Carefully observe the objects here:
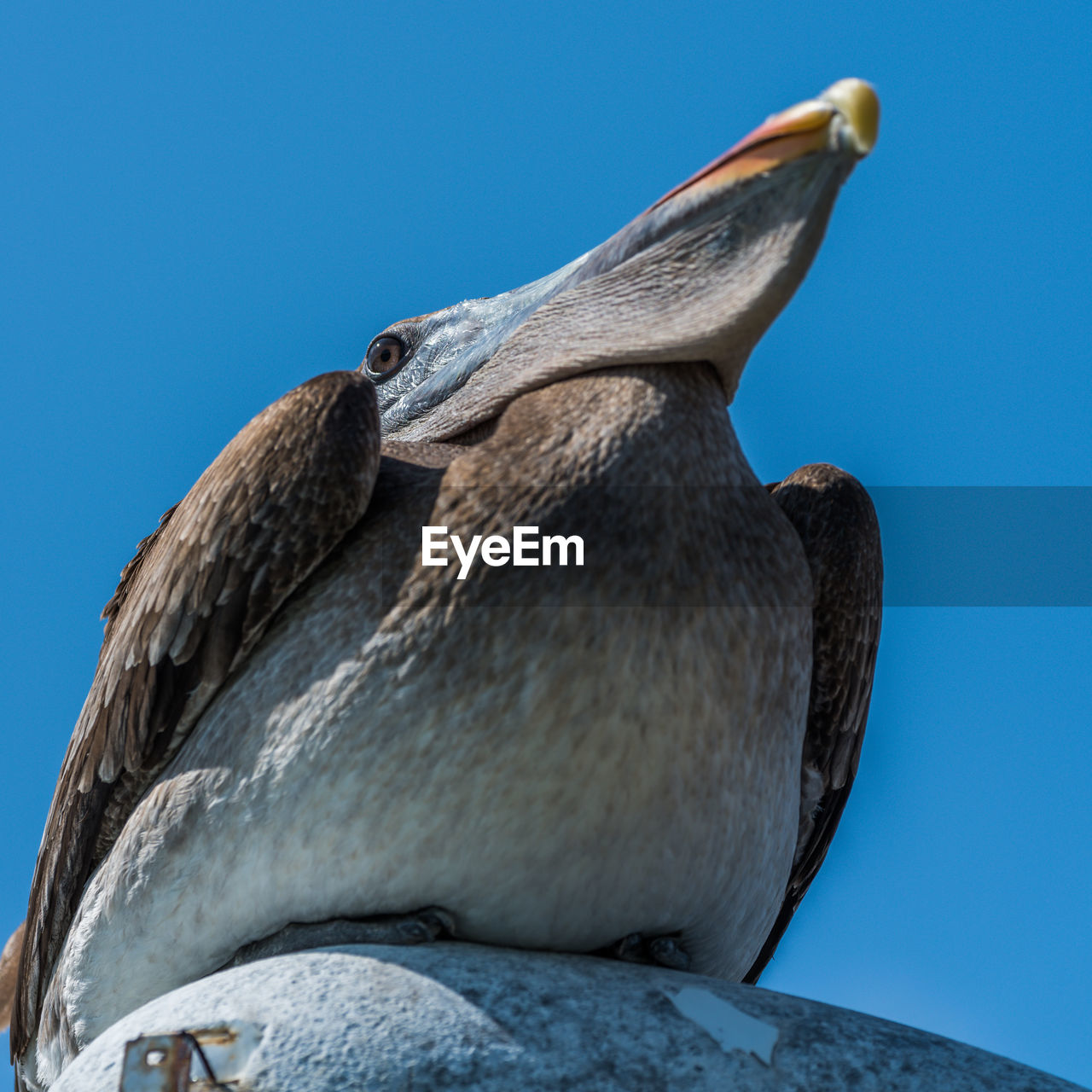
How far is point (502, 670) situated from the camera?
3.52m

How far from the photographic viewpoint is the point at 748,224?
12.2 feet

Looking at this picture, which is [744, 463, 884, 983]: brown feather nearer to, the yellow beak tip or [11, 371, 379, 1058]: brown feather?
the yellow beak tip

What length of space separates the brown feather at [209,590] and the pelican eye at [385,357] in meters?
1.40

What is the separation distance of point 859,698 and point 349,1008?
2134 mm

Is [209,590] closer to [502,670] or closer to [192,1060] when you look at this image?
[502,670]

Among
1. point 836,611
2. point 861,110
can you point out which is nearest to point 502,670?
point 836,611

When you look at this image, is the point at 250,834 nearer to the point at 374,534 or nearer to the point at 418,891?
the point at 418,891

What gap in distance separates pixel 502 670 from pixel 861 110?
1696mm

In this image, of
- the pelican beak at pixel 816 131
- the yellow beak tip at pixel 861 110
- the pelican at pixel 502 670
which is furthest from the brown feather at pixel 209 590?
the yellow beak tip at pixel 861 110

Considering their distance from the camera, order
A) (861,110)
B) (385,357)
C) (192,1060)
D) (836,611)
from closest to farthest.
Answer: (192,1060) → (861,110) → (836,611) → (385,357)

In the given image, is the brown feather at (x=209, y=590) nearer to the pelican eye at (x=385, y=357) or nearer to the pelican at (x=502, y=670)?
the pelican at (x=502, y=670)

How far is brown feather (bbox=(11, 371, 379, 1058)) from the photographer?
12.5ft

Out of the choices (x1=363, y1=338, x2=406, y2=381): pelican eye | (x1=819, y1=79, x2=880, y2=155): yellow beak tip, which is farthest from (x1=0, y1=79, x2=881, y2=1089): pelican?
(x1=363, y1=338, x2=406, y2=381): pelican eye

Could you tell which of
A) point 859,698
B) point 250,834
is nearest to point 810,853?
point 859,698
